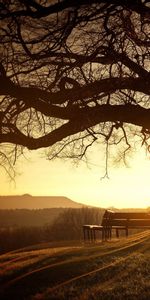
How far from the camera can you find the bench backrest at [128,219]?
56.2 feet

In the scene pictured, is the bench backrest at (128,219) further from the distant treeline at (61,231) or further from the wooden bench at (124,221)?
the distant treeline at (61,231)

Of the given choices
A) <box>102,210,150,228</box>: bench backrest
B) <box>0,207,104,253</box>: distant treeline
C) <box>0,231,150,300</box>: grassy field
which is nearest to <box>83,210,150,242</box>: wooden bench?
<box>102,210,150,228</box>: bench backrest

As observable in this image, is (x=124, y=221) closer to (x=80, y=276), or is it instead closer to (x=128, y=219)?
(x=128, y=219)

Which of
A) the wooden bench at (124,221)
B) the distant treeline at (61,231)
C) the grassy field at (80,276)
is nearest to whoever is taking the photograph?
the grassy field at (80,276)

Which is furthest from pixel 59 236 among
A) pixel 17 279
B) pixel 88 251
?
pixel 17 279

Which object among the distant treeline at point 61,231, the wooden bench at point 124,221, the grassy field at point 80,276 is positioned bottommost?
the grassy field at point 80,276

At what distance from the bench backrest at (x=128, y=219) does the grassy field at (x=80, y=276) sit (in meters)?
4.74

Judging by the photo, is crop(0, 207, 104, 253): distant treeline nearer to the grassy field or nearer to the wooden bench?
the wooden bench

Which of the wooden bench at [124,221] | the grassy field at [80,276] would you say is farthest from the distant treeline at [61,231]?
the grassy field at [80,276]

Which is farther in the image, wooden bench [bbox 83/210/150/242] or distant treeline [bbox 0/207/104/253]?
distant treeline [bbox 0/207/104/253]

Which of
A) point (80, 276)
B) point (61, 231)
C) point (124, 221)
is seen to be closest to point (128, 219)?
point (124, 221)

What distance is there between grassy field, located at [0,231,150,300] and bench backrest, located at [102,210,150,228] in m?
4.74

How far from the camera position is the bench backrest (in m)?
17.1

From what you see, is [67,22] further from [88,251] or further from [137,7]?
[88,251]
